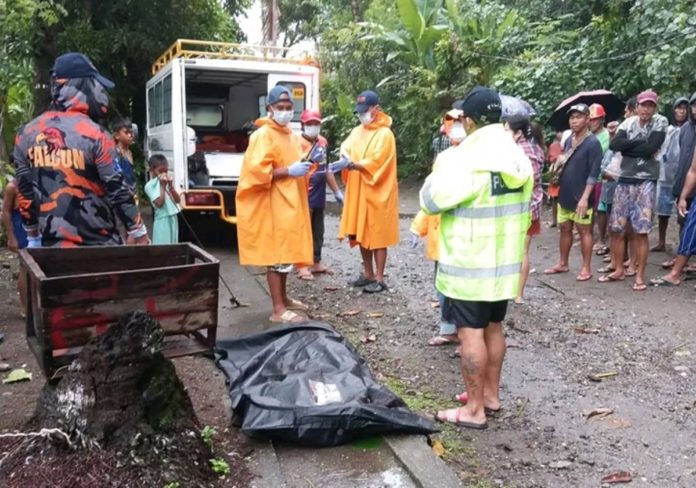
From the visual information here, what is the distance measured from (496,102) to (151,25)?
9.33 meters

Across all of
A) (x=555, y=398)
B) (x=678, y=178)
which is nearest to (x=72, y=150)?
(x=555, y=398)

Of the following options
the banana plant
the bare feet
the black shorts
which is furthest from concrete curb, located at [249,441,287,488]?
the banana plant

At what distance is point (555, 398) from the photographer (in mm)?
4000

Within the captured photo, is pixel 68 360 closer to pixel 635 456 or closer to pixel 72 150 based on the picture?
pixel 72 150

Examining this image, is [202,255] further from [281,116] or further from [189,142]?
[189,142]

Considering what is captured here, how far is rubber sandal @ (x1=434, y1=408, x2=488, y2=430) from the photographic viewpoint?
Result: 3543 millimetres

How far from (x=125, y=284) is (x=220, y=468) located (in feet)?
2.99

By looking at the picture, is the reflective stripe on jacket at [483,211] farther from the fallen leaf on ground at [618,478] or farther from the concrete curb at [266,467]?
the concrete curb at [266,467]

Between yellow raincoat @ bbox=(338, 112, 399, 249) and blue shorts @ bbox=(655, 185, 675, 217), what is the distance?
3.56 m

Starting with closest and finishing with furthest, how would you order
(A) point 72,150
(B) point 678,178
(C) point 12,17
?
(A) point 72,150 → (C) point 12,17 → (B) point 678,178

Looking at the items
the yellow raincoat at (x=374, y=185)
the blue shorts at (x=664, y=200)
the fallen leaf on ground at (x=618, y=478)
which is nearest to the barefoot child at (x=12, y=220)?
the yellow raincoat at (x=374, y=185)

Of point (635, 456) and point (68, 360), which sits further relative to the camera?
point (635, 456)

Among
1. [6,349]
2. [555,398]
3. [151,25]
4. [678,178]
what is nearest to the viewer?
[555,398]

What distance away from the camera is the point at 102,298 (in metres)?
2.70
